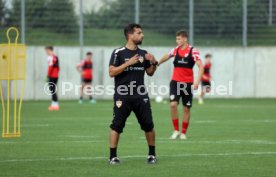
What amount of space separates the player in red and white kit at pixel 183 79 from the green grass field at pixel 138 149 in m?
0.46

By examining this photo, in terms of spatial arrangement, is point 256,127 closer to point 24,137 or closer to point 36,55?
point 24,137

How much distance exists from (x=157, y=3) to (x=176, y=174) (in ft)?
91.8

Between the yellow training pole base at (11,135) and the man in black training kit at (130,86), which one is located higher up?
the man in black training kit at (130,86)

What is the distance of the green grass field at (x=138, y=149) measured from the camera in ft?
37.8

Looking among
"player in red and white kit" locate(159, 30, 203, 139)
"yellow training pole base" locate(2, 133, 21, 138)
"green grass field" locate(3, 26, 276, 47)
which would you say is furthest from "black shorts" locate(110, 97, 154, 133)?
"green grass field" locate(3, 26, 276, 47)

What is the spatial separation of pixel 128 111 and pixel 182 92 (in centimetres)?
523

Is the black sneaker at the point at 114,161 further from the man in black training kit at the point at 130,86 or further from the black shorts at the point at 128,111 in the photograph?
the black shorts at the point at 128,111

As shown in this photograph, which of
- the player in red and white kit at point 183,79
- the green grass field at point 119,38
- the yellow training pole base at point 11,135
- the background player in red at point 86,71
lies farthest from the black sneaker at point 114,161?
the green grass field at point 119,38

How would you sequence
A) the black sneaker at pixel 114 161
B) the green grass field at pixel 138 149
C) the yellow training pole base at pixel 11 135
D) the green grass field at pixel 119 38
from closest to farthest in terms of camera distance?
the green grass field at pixel 138 149
the black sneaker at pixel 114 161
the yellow training pole base at pixel 11 135
the green grass field at pixel 119 38

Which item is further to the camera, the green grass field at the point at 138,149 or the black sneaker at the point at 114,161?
the black sneaker at the point at 114,161

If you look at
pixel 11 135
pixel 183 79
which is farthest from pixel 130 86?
pixel 11 135

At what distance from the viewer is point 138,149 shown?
48.8ft

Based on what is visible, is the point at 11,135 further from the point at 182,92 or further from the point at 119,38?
the point at 119,38

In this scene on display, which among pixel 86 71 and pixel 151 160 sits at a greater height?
pixel 86 71
